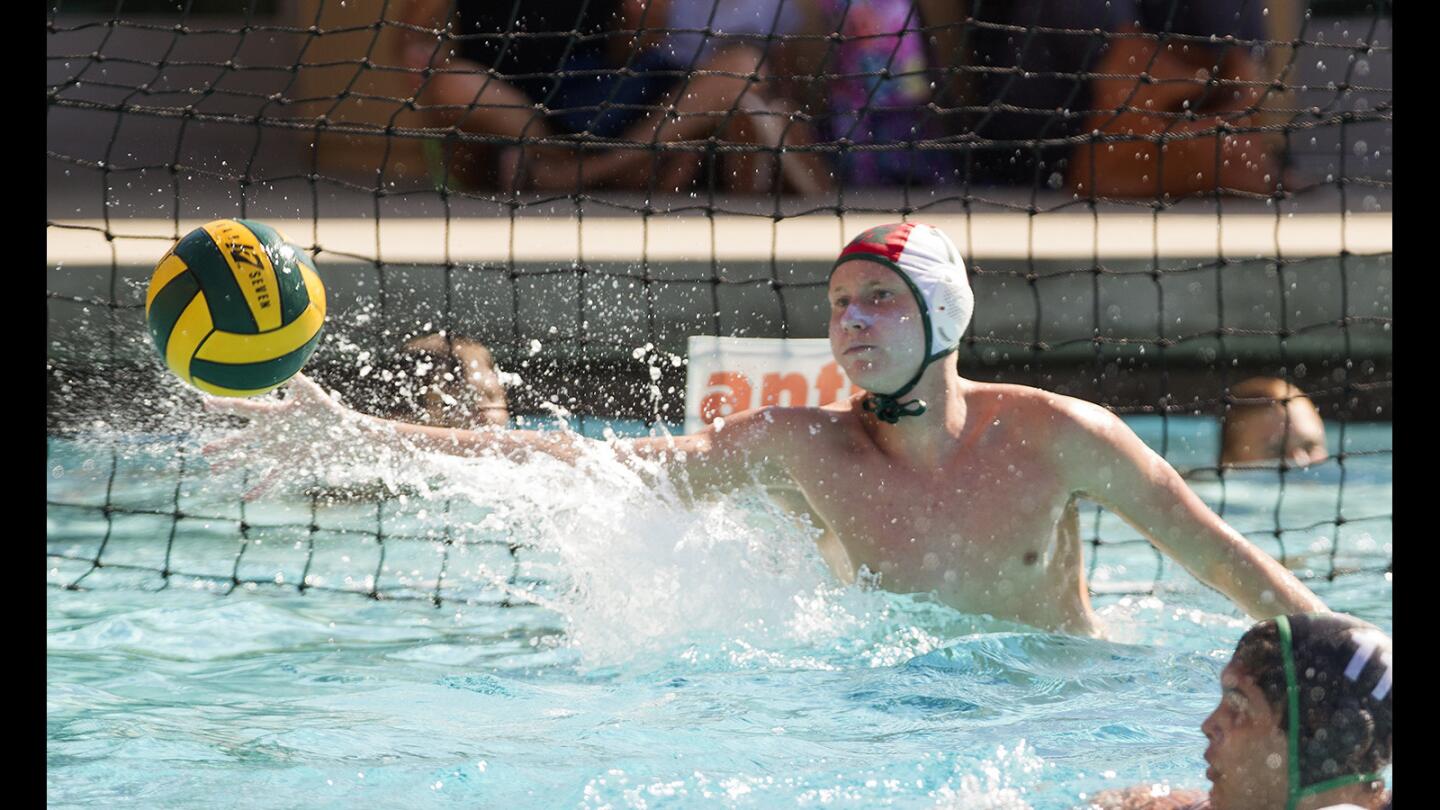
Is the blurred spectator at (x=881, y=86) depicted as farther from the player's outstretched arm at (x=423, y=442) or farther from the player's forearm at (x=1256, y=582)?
the player's forearm at (x=1256, y=582)

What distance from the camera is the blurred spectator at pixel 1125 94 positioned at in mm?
7328

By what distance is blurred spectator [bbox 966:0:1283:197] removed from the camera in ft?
24.0

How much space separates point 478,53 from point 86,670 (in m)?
4.76

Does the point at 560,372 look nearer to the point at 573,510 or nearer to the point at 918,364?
the point at 573,510

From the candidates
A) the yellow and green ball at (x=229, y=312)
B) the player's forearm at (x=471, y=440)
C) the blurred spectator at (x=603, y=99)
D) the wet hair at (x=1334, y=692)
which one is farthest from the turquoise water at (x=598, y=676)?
the blurred spectator at (x=603, y=99)

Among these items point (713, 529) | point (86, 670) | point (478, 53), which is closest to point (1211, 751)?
point (713, 529)

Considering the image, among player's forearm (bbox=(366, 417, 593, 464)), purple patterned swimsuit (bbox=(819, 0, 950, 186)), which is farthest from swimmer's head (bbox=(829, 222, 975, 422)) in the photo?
purple patterned swimsuit (bbox=(819, 0, 950, 186))

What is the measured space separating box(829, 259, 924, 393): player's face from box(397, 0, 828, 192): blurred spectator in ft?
11.5

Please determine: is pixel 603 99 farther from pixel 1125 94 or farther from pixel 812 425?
pixel 812 425

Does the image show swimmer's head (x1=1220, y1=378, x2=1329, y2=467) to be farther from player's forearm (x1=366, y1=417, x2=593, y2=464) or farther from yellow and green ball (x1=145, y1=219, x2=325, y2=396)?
yellow and green ball (x1=145, y1=219, x2=325, y2=396)

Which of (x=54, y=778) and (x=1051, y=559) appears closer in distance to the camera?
(x=54, y=778)
